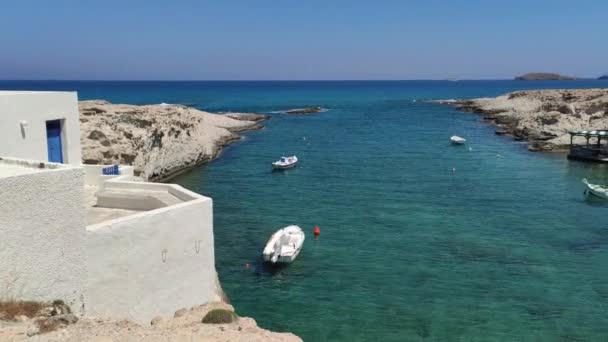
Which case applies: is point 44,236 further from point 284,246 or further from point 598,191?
point 598,191

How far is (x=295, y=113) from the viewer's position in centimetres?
10756

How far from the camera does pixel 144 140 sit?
3931cm

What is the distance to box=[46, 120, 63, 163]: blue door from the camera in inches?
690

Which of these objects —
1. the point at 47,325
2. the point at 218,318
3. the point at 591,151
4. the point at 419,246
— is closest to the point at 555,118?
the point at 591,151

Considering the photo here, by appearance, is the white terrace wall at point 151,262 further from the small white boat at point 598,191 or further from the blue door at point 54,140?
the small white boat at point 598,191

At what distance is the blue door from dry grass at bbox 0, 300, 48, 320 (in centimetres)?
796

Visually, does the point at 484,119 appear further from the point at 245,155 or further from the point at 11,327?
the point at 11,327

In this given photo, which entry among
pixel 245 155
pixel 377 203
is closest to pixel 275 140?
pixel 245 155

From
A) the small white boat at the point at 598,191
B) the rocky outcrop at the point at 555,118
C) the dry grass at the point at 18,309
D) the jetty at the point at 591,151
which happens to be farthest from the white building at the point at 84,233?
the rocky outcrop at the point at 555,118

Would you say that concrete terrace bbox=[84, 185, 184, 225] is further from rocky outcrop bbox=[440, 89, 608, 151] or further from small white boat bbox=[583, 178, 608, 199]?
rocky outcrop bbox=[440, 89, 608, 151]

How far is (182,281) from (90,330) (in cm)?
405

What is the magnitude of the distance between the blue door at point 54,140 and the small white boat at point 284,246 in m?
9.15

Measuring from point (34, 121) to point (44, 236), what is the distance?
6.55 metres

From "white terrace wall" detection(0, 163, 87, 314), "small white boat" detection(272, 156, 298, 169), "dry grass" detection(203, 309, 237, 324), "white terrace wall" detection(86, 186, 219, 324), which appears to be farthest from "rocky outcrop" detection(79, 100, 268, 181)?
"dry grass" detection(203, 309, 237, 324)
